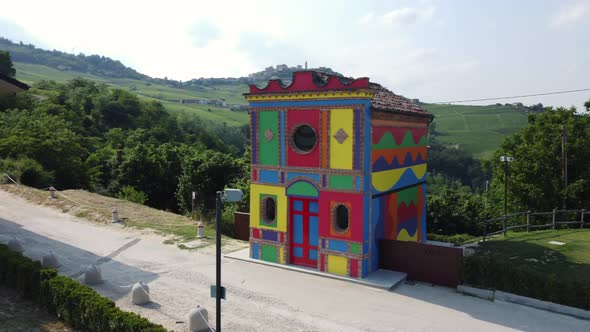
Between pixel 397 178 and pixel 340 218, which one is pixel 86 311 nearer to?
pixel 340 218

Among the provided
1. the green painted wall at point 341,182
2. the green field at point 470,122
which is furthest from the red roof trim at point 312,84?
the green field at point 470,122

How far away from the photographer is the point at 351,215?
1518 centimetres

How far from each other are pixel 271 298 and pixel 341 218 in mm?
3930

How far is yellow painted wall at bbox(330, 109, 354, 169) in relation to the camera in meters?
15.1

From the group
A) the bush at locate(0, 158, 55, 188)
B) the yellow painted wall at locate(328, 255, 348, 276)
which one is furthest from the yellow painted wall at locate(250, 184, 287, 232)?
the bush at locate(0, 158, 55, 188)

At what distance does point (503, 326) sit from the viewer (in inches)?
463

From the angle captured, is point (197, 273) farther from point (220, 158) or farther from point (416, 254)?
point (220, 158)

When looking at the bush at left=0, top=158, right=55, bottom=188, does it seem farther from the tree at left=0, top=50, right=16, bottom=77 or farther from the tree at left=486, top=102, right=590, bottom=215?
the tree at left=0, top=50, right=16, bottom=77

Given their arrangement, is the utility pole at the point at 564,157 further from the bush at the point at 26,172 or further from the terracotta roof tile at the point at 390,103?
the bush at the point at 26,172

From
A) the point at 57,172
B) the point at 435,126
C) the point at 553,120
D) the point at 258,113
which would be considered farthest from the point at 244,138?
the point at 258,113

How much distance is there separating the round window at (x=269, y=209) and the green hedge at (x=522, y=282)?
7.00 m

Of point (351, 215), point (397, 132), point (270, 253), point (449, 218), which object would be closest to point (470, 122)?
point (449, 218)

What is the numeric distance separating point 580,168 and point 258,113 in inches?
938

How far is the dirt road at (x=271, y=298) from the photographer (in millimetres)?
11781
